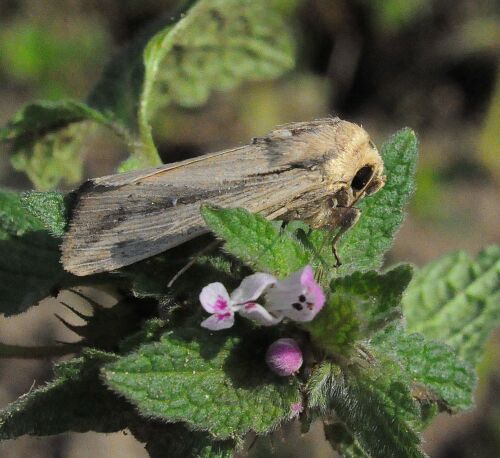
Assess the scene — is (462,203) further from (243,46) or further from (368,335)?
(368,335)

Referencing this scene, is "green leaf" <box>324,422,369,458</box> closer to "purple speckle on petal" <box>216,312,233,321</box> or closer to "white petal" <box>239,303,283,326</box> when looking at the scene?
"white petal" <box>239,303,283,326</box>

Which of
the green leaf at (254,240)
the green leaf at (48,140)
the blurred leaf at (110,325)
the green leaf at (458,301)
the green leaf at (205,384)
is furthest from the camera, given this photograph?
the green leaf at (458,301)

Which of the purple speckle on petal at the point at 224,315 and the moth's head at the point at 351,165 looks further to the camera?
the moth's head at the point at 351,165

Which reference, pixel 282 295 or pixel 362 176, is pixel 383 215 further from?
pixel 282 295

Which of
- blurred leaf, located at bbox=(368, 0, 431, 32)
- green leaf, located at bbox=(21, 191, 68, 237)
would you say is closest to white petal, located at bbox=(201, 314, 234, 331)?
green leaf, located at bbox=(21, 191, 68, 237)

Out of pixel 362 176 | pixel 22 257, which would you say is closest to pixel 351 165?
pixel 362 176

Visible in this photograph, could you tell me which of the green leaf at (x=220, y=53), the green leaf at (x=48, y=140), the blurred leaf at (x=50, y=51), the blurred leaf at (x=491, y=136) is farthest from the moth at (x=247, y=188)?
the blurred leaf at (x=491, y=136)

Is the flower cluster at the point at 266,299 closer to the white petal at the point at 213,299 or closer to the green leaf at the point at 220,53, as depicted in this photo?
the white petal at the point at 213,299
